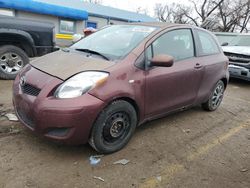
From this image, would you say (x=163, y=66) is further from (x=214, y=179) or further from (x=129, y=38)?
(x=214, y=179)

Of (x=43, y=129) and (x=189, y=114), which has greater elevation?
(x=43, y=129)

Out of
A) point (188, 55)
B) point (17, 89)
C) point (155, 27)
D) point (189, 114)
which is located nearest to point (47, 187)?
point (17, 89)

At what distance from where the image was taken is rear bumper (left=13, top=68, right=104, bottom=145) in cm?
307

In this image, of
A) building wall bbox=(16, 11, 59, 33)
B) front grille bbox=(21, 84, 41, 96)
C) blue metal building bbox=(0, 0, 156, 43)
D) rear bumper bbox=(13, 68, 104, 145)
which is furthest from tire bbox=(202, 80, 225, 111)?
building wall bbox=(16, 11, 59, 33)

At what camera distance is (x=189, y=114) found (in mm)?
5422

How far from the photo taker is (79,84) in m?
3.21

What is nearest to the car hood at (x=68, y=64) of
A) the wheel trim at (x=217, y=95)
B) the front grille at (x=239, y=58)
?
the wheel trim at (x=217, y=95)

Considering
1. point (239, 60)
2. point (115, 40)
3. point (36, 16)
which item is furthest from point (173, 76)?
point (36, 16)

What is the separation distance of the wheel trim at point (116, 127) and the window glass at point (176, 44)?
1.02 metres

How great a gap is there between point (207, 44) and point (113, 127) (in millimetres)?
2693

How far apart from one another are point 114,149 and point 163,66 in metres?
1.25

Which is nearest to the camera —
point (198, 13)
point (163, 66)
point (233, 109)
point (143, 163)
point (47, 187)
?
point (47, 187)

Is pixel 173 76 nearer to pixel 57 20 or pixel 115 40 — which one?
pixel 115 40

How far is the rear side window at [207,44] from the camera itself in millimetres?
4965
